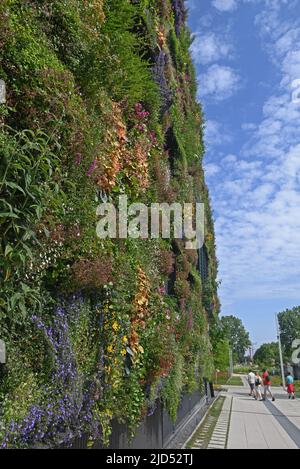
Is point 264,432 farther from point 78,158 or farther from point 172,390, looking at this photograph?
point 78,158

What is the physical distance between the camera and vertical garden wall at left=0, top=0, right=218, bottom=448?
243cm

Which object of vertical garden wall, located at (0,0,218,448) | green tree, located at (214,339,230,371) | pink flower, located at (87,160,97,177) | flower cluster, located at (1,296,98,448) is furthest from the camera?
green tree, located at (214,339,230,371)

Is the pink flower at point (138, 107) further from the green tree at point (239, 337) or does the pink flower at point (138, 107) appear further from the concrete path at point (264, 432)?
the green tree at point (239, 337)

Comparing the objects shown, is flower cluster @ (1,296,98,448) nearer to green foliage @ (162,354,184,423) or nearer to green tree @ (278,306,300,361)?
green foliage @ (162,354,184,423)

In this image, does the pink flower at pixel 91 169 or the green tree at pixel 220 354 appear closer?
the pink flower at pixel 91 169

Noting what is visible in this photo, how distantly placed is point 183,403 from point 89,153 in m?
6.53

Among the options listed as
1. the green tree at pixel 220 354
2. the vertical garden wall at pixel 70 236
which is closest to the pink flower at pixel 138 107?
the vertical garden wall at pixel 70 236

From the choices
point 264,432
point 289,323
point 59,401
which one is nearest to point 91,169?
point 59,401

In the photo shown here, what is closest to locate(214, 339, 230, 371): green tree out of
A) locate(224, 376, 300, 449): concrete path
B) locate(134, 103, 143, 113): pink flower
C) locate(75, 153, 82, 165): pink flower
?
locate(224, 376, 300, 449): concrete path

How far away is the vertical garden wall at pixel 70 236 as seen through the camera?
7.97 ft

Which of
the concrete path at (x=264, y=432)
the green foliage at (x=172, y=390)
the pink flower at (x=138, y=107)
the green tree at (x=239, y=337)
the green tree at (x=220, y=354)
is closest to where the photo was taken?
the pink flower at (x=138, y=107)
